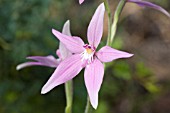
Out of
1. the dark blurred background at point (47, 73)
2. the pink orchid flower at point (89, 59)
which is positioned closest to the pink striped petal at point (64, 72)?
the pink orchid flower at point (89, 59)

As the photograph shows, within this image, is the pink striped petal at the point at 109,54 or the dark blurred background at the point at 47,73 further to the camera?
the dark blurred background at the point at 47,73

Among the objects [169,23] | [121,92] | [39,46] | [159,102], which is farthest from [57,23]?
[169,23]

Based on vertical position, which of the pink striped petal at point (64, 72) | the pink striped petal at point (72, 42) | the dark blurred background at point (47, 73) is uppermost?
the pink striped petal at point (72, 42)

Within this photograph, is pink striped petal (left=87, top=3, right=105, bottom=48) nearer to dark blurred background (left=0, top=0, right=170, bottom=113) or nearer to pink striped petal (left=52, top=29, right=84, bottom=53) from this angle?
pink striped petal (left=52, top=29, right=84, bottom=53)

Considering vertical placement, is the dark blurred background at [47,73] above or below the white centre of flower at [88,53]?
below

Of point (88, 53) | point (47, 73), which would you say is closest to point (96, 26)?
point (88, 53)

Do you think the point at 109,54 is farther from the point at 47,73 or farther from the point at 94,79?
the point at 47,73

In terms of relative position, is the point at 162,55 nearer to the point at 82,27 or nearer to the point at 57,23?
the point at 82,27

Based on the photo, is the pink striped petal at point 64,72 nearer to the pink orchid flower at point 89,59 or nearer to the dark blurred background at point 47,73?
the pink orchid flower at point 89,59
